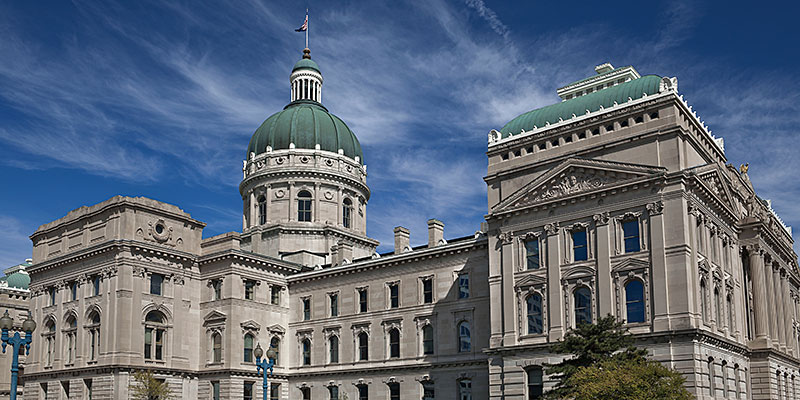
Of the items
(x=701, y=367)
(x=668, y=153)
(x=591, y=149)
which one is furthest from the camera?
(x=591, y=149)

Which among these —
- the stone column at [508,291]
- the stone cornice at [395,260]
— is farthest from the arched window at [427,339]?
the stone column at [508,291]

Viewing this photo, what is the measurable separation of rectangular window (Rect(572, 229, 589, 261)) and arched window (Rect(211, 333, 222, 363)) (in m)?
28.8

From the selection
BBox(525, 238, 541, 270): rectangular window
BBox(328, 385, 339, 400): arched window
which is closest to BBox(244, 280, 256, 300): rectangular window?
BBox(328, 385, 339, 400): arched window

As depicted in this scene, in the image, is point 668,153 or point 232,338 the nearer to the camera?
point 668,153

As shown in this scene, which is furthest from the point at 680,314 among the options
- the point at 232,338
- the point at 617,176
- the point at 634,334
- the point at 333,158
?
the point at 333,158

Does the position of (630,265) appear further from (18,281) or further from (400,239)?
(18,281)

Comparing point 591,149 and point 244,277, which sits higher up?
point 591,149

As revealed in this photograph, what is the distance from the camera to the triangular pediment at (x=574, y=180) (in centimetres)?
4738

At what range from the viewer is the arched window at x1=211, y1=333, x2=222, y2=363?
62.3 meters

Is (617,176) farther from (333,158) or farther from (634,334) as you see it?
(333,158)

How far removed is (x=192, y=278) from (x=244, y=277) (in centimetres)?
421

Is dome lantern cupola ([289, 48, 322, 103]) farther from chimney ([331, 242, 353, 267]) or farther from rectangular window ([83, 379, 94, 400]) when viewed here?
rectangular window ([83, 379, 94, 400])

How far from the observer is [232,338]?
2421 inches

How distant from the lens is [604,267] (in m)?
47.3
